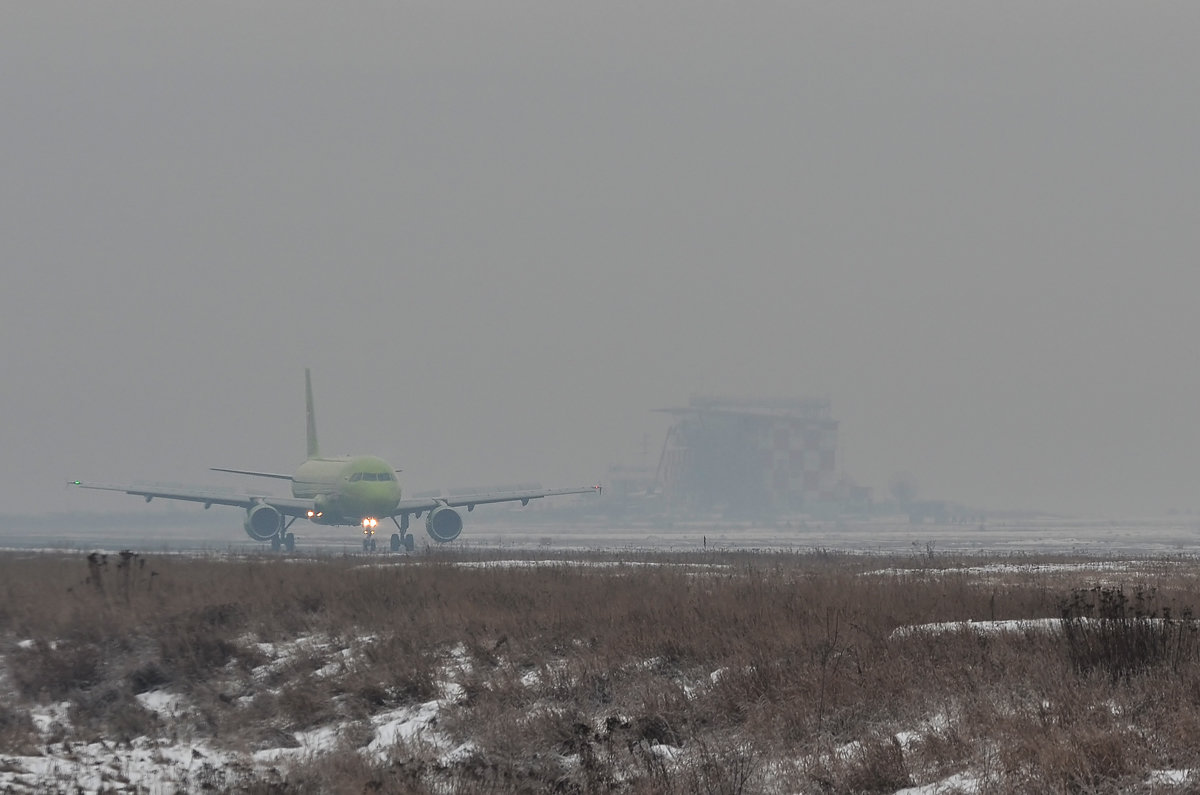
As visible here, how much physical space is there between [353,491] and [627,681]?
A: 45.9 metres

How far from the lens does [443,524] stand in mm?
61438

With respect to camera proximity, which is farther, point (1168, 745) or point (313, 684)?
point (313, 684)

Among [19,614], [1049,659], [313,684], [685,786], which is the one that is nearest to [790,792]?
[685,786]

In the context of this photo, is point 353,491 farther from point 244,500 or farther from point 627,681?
point 627,681

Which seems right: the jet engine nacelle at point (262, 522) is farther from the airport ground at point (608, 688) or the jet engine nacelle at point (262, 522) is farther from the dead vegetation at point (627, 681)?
the airport ground at point (608, 688)

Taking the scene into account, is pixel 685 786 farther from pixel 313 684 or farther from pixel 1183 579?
pixel 1183 579

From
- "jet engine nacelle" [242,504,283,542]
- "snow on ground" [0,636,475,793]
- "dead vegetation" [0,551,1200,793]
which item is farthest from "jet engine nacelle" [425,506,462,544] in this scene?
"snow on ground" [0,636,475,793]

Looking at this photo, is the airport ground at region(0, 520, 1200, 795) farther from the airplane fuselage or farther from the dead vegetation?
the airplane fuselage

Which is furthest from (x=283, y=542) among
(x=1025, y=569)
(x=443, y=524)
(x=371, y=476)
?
(x=1025, y=569)

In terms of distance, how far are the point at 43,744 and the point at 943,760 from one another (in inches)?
394

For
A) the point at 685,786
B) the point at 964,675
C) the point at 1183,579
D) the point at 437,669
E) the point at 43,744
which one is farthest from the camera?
the point at 1183,579

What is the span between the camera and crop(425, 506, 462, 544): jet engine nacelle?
61219 mm

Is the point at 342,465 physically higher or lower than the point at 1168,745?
higher

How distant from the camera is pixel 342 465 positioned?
6000cm
